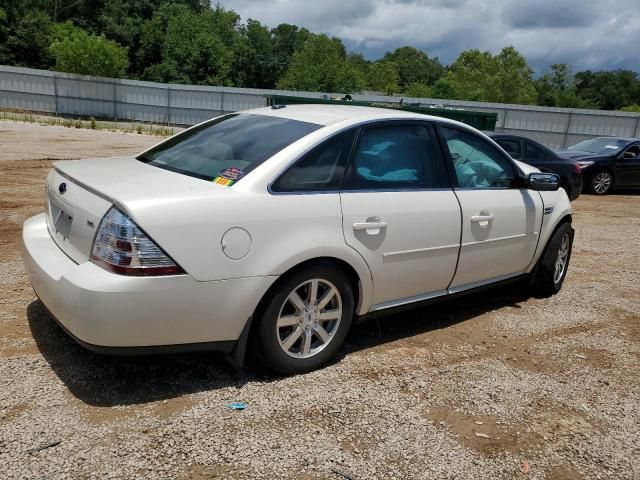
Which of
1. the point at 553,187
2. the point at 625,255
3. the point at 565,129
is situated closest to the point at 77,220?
the point at 553,187

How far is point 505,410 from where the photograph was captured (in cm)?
340

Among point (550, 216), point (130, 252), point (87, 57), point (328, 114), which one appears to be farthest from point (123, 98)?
point (130, 252)

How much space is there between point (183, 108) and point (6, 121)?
8.88m

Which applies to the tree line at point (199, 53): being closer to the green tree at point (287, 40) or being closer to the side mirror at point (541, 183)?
the green tree at point (287, 40)

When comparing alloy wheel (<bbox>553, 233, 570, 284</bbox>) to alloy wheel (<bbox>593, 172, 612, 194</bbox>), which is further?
alloy wheel (<bbox>593, 172, 612, 194</bbox>)

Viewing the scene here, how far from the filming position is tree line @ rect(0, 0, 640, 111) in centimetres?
4525

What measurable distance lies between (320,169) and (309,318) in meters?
0.91

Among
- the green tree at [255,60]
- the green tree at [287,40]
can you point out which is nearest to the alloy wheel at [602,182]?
the green tree at [255,60]

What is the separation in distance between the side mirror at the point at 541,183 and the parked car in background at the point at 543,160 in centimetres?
626

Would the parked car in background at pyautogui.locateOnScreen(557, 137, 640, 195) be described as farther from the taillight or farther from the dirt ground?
the taillight

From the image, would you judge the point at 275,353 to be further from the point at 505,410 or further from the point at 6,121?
the point at 6,121

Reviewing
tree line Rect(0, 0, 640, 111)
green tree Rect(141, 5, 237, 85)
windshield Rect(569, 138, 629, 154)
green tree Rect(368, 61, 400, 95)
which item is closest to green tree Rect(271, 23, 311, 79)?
tree line Rect(0, 0, 640, 111)

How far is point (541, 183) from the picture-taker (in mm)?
4777

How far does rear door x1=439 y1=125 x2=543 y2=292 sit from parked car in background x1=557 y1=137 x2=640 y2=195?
381 inches
